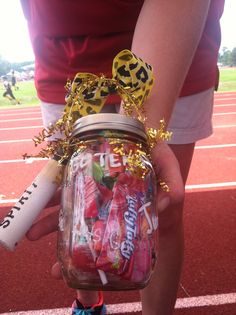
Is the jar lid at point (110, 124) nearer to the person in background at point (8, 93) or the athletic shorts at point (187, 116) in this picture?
the athletic shorts at point (187, 116)

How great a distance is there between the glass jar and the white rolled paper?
0.06 metres

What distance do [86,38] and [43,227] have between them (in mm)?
458

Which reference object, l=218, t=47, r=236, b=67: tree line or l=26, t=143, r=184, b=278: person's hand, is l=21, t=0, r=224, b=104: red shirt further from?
l=218, t=47, r=236, b=67: tree line

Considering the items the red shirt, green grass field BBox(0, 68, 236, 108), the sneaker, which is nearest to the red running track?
the sneaker

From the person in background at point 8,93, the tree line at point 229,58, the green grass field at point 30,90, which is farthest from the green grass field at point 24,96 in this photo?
the tree line at point 229,58

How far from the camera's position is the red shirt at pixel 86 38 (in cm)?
78

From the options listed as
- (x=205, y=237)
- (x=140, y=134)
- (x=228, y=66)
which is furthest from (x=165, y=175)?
(x=228, y=66)

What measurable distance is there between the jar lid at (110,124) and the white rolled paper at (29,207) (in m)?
0.09

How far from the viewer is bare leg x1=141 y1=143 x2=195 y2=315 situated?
37.2 inches

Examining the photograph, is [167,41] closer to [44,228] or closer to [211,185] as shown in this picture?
[44,228]

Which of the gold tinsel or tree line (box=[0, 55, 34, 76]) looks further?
tree line (box=[0, 55, 34, 76])

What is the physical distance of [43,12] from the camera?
81 cm

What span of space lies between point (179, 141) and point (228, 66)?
53.9 feet

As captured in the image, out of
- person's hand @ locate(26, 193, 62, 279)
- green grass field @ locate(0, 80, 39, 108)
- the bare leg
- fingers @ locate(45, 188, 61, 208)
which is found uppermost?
fingers @ locate(45, 188, 61, 208)
